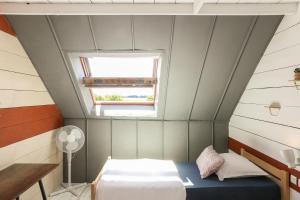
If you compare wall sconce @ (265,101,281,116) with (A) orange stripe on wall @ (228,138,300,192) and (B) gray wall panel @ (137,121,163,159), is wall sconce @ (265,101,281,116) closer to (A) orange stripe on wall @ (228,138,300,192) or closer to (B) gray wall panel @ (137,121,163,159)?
(A) orange stripe on wall @ (228,138,300,192)

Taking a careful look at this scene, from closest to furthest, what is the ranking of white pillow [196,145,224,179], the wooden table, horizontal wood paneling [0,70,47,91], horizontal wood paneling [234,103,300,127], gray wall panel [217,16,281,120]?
the wooden table, horizontal wood paneling [234,103,300,127], horizontal wood paneling [0,70,47,91], gray wall panel [217,16,281,120], white pillow [196,145,224,179]

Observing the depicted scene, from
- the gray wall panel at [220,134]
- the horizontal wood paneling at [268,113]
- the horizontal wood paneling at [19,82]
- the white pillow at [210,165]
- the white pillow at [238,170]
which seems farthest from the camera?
the gray wall panel at [220,134]

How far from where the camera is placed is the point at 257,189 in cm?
294

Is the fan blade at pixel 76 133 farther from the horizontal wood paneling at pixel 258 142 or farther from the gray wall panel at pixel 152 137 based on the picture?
the horizontal wood paneling at pixel 258 142

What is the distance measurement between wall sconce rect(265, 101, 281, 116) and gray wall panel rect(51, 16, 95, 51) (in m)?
2.39

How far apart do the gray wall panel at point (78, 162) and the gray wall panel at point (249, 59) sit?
99.9 inches

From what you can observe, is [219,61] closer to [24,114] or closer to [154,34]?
[154,34]

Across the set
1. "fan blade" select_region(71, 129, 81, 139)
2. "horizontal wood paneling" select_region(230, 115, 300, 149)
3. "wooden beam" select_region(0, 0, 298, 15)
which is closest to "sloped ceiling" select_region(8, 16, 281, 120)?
"wooden beam" select_region(0, 0, 298, 15)

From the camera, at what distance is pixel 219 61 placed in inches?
139

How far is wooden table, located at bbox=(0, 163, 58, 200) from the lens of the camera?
2.10 metres

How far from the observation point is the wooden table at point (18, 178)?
2096 millimetres

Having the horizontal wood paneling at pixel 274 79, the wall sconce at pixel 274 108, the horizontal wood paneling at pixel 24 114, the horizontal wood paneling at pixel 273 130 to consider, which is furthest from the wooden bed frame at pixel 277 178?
the horizontal wood paneling at pixel 24 114

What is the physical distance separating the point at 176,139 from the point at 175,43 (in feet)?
6.42

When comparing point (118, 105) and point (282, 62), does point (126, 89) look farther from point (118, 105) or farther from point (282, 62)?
point (282, 62)
